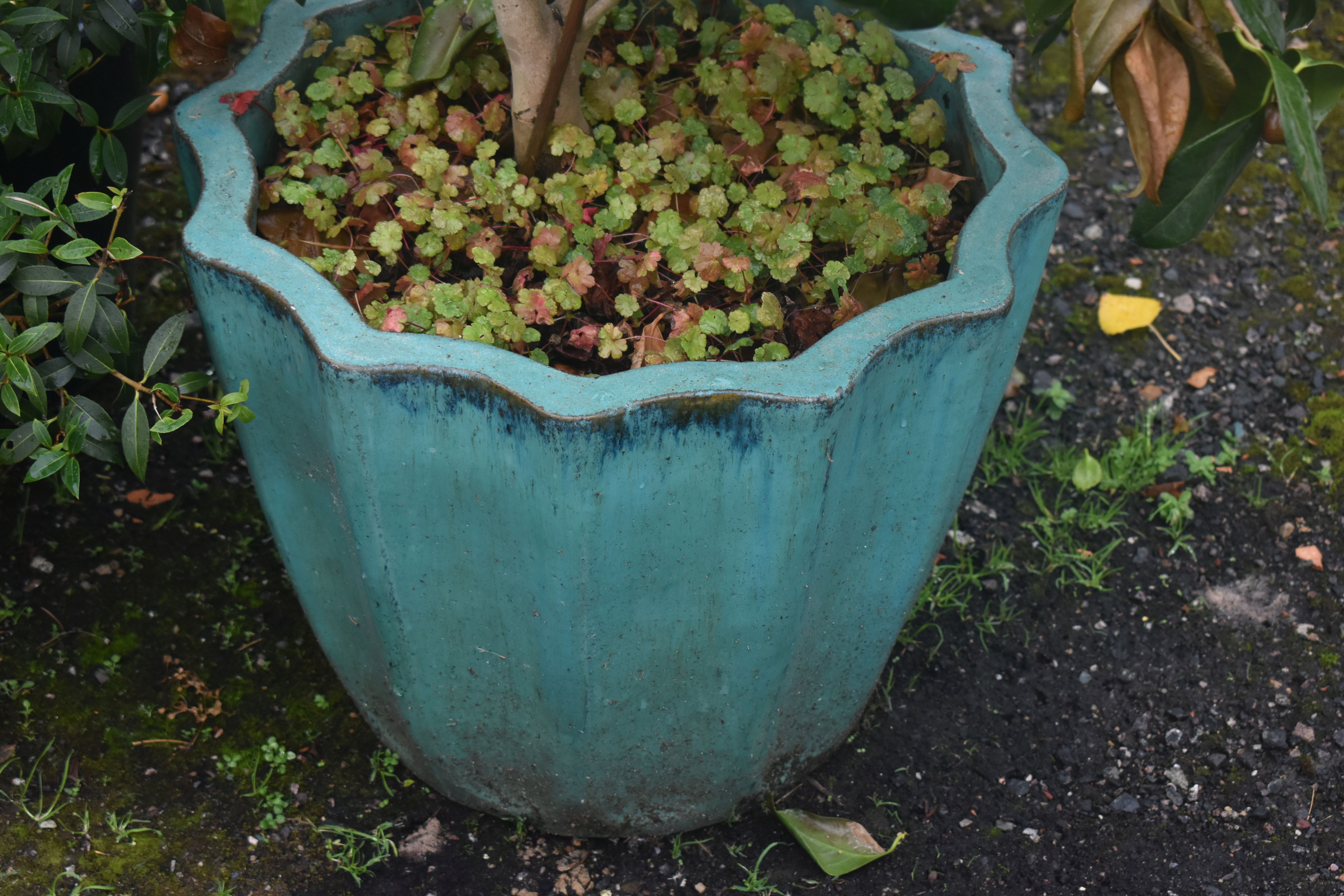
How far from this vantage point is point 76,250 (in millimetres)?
1422

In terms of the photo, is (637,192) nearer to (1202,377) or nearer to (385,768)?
(385,768)

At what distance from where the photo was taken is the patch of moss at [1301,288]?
2809 mm

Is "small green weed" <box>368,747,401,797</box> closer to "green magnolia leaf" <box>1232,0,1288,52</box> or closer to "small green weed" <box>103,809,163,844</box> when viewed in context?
"small green weed" <box>103,809,163,844</box>

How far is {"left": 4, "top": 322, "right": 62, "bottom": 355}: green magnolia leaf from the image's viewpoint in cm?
141

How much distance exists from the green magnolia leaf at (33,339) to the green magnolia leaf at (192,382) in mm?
153

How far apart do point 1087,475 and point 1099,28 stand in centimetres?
143

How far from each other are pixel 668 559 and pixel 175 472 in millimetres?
1314

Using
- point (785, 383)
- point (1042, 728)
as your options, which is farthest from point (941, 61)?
point (1042, 728)

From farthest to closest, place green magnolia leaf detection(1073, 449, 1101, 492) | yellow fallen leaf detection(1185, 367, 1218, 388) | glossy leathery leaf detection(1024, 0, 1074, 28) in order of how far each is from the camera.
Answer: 1. yellow fallen leaf detection(1185, 367, 1218, 388)
2. green magnolia leaf detection(1073, 449, 1101, 492)
3. glossy leathery leaf detection(1024, 0, 1074, 28)

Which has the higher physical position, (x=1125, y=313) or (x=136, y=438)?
(x=136, y=438)

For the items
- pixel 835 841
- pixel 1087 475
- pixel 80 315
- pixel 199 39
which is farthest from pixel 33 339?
pixel 1087 475

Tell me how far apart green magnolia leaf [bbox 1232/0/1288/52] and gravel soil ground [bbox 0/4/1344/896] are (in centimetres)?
34

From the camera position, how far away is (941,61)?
5.79ft

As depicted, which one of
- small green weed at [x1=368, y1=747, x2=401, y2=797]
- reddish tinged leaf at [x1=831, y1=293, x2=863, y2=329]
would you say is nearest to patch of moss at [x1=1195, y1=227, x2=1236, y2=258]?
reddish tinged leaf at [x1=831, y1=293, x2=863, y2=329]
